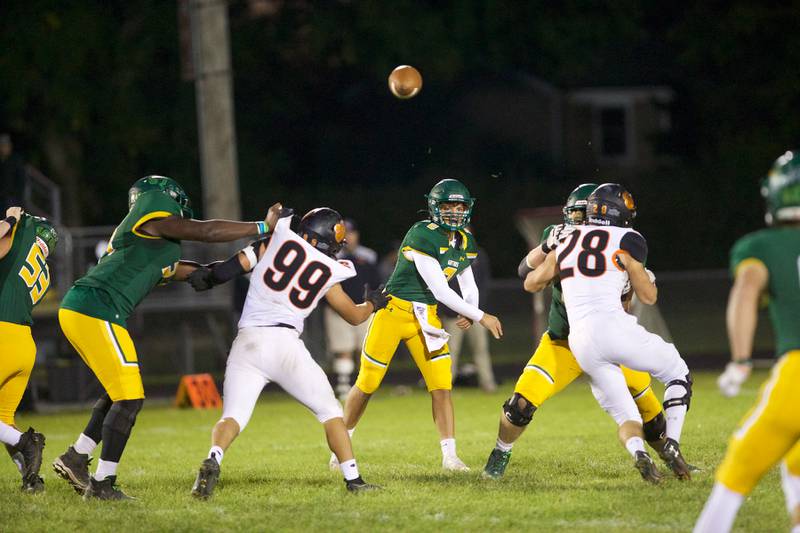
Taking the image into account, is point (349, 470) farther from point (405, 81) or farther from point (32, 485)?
point (405, 81)

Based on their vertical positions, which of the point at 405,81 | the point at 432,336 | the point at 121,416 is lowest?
the point at 121,416

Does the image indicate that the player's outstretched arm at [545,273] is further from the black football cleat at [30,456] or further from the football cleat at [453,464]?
the black football cleat at [30,456]

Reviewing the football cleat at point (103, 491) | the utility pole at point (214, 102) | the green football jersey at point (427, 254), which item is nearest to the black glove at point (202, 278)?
the football cleat at point (103, 491)

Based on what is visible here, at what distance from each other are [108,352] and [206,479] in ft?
3.33

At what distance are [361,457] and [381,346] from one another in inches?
39.5

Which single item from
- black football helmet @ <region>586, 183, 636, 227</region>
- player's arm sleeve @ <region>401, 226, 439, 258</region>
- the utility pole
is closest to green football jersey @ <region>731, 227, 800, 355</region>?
black football helmet @ <region>586, 183, 636, 227</region>

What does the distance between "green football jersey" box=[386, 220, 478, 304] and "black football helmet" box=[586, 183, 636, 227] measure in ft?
4.80

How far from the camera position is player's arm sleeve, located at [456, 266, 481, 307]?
9102 millimetres

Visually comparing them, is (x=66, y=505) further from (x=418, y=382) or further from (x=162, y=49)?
(x=162, y=49)

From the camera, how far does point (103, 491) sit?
24.8 feet

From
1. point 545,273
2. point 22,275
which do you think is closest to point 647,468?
point 545,273

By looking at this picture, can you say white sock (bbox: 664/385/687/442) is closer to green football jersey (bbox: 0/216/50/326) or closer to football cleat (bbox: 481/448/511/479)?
football cleat (bbox: 481/448/511/479)

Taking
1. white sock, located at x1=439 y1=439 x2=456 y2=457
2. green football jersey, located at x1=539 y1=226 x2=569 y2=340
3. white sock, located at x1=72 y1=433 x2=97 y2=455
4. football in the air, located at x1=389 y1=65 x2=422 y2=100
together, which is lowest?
white sock, located at x1=439 y1=439 x2=456 y2=457

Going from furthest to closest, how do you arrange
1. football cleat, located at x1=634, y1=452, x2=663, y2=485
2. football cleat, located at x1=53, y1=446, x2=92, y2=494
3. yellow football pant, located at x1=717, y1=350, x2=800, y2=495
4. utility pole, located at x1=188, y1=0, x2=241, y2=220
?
utility pole, located at x1=188, y1=0, x2=241, y2=220 → football cleat, located at x1=53, y1=446, x2=92, y2=494 → football cleat, located at x1=634, y1=452, x2=663, y2=485 → yellow football pant, located at x1=717, y1=350, x2=800, y2=495
